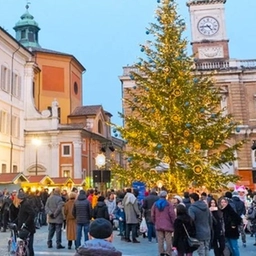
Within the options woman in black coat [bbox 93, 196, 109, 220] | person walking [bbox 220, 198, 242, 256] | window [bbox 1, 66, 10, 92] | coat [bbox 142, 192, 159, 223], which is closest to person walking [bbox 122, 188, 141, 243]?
coat [bbox 142, 192, 159, 223]

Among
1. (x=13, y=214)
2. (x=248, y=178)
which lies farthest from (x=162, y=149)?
(x=248, y=178)

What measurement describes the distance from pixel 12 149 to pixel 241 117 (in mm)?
21672

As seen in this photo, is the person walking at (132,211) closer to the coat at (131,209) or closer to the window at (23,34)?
the coat at (131,209)

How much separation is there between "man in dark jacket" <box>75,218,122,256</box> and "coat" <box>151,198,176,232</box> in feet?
19.9

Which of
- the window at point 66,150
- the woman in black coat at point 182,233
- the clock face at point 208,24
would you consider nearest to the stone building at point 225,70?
the clock face at point 208,24

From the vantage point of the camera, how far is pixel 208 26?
42469mm

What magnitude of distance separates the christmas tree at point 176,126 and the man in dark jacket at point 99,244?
13021mm

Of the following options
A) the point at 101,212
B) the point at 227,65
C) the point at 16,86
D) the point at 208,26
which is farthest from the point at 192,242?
the point at 208,26

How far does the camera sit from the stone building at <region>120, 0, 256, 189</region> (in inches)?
1517

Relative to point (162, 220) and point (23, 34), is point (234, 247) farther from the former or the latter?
point (23, 34)

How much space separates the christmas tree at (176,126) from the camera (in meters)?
16.7

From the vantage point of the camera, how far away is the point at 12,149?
34.5 metres

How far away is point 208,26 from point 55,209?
34.4 m

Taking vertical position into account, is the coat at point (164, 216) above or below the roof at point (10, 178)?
below
